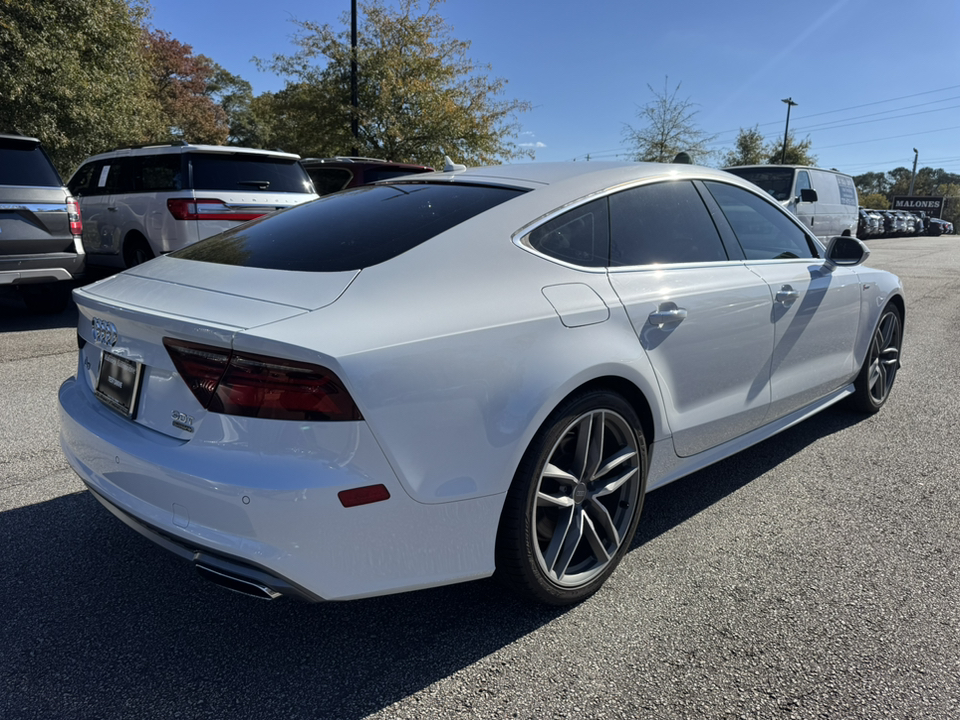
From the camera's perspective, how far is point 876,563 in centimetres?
295

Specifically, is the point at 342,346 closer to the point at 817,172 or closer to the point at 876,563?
the point at 876,563

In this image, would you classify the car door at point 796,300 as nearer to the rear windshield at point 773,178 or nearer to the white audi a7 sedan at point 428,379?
the white audi a7 sedan at point 428,379

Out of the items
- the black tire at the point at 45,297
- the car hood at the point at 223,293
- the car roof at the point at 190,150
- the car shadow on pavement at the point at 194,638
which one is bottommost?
the car shadow on pavement at the point at 194,638

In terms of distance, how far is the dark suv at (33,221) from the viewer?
6656 millimetres

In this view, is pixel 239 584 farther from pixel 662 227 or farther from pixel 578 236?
pixel 662 227

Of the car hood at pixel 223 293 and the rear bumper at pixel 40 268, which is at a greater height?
the car hood at pixel 223 293

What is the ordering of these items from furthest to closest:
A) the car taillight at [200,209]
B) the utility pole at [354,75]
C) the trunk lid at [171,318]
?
the utility pole at [354,75] < the car taillight at [200,209] < the trunk lid at [171,318]

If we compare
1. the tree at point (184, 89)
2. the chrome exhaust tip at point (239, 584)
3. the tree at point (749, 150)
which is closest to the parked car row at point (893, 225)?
the tree at point (749, 150)

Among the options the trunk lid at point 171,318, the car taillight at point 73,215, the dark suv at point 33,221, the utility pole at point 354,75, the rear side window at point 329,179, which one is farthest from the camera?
the utility pole at point 354,75

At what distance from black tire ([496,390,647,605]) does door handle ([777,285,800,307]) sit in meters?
1.26

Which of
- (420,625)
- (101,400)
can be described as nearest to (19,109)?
(101,400)

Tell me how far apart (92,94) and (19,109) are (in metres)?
1.47

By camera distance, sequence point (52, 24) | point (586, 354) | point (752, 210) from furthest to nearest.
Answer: point (52, 24), point (752, 210), point (586, 354)

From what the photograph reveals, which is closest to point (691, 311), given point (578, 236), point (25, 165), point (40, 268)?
point (578, 236)
